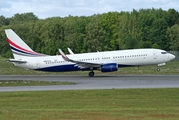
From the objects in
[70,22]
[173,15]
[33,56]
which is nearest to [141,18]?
[173,15]

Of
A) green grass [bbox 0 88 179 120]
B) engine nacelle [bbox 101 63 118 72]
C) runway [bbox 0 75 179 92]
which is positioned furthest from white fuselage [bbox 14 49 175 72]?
green grass [bbox 0 88 179 120]

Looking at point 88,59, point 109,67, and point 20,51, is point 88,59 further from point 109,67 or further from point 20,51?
point 20,51

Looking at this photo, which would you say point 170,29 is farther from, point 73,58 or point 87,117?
point 87,117

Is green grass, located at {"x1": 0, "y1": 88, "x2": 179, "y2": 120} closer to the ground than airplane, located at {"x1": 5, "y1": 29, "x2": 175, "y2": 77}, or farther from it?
closer to the ground

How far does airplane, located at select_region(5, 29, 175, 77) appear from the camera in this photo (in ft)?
181

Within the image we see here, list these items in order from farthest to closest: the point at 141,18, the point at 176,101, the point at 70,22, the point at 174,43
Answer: the point at 70,22 < the point at 141,18 < the point at 174,43 < the point at 176,101

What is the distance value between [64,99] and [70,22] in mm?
110274

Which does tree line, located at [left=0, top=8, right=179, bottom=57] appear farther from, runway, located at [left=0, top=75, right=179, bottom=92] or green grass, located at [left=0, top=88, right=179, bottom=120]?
green grass, located at [left=0, top=88, right=179, bottom=120]

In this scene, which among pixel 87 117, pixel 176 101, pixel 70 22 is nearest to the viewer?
pixel 87 117

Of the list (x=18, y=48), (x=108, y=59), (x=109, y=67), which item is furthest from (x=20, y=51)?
(x=109, y=67)

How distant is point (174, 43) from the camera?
116m

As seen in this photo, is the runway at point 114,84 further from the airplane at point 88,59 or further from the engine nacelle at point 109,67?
the airplane at point 88,59

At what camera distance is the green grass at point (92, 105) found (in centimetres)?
2261

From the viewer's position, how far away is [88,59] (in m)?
56.2
